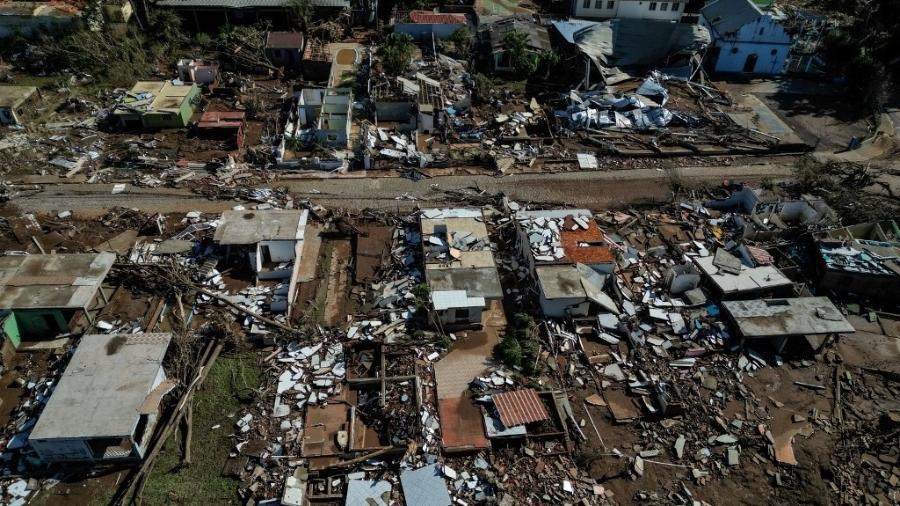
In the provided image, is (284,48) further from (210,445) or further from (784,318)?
(784,318)

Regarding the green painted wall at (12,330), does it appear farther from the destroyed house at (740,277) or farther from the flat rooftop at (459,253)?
the destroyed house at (740,277)

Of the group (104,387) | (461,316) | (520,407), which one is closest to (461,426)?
(520,407)

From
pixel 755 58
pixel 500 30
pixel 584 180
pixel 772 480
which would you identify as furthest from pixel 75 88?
pixel 755 58

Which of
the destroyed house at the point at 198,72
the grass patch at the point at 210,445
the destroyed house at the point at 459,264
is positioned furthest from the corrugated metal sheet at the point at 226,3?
the grass patch at the point at 210,445

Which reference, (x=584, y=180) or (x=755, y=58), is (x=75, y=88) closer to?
(x=584, y=180)

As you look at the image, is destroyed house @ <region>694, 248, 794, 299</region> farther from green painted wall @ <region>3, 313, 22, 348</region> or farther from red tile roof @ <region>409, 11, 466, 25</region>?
red tile roof @ <region>409, 11, 466, 25</region>
